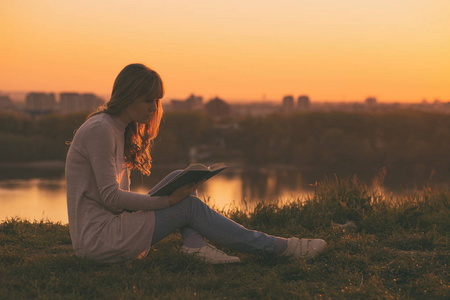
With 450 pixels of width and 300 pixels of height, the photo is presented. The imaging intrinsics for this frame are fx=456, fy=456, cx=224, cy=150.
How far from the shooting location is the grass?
180cm

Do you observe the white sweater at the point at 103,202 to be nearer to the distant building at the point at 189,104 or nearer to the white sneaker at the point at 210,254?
the white sneaker at the point at 210,254

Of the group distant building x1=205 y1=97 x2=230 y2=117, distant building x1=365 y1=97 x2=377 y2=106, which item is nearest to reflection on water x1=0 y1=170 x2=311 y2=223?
distant building x1=365 y1=97 x2=377 y2=106

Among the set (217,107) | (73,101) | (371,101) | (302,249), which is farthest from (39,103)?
(302,249)

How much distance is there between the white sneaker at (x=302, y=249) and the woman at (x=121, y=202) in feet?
0.62

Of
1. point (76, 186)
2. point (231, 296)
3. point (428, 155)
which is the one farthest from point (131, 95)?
point (428, 155)

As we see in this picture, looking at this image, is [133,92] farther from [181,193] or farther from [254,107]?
[254,107]

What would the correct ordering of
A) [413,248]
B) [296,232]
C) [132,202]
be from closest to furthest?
[132,202] → [413,248] → [296,232]

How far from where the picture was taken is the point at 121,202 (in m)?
1.95

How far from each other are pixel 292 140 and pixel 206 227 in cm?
3602

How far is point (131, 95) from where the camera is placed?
200cm

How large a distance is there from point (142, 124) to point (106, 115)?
232 mm

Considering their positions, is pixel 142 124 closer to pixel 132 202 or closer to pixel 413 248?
pixel 132 202

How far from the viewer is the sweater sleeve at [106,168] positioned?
1921 mm

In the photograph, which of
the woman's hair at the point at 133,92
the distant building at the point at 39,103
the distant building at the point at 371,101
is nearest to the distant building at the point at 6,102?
the distant building at the point at 39,103
